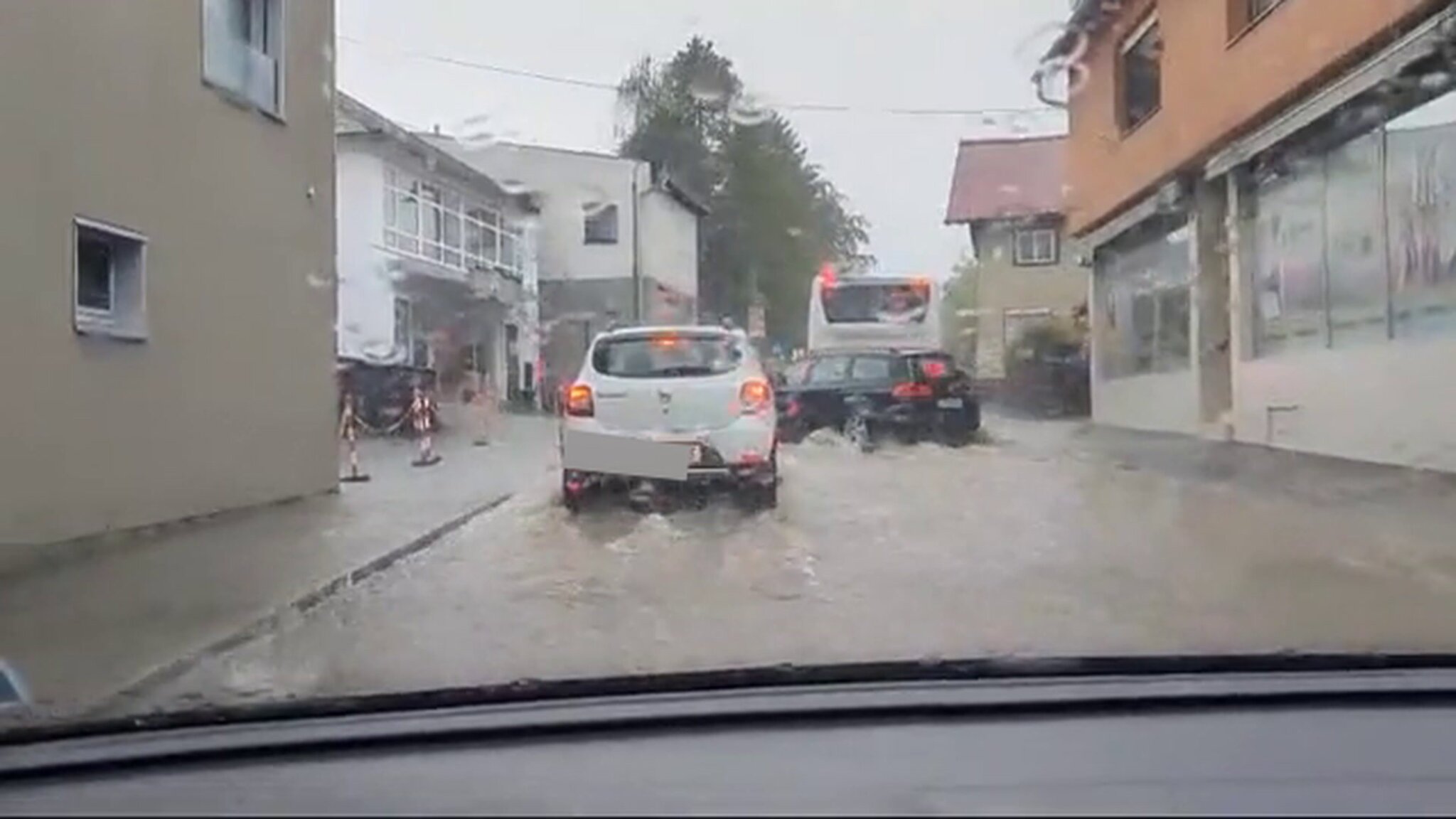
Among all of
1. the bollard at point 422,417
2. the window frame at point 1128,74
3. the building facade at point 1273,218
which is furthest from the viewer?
the window frame at point 1128,74

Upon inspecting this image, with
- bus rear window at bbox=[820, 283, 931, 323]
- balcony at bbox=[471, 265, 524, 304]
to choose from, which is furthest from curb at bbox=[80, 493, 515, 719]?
bus rear window at bbox=[820, 283, 931, 323]

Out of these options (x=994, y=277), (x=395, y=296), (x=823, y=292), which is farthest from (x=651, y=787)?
(x=994, y=277)

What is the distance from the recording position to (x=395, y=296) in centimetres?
1102

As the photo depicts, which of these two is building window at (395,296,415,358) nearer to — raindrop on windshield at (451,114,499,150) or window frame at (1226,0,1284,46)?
raindrop on windshield at (451,114,499,150)

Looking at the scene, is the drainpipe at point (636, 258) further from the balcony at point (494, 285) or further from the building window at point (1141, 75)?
the building window at point (1141, 75)

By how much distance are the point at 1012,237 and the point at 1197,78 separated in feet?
21.9

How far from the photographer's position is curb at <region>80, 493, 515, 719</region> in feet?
15.5

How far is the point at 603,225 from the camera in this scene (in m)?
8.62

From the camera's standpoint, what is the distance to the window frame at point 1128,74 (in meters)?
17.1

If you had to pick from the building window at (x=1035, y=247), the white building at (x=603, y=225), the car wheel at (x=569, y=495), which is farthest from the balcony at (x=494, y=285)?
the building window at (x=1035, y=247)

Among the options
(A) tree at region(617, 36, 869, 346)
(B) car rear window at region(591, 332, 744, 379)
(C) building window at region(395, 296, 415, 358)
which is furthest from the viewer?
(B) car rear window at region(591, 332, 744, 379)

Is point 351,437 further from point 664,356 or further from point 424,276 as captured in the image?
point 664,356

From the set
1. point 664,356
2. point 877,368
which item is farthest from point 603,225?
point 877,368

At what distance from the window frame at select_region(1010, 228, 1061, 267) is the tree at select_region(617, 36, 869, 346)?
4329 mm
